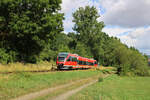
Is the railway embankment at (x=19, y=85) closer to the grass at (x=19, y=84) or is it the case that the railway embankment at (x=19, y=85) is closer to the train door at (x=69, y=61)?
the grass at (x=19, y=84)

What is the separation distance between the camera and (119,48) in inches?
2021

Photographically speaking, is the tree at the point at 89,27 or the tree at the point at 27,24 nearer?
the tree at the point at 27,24

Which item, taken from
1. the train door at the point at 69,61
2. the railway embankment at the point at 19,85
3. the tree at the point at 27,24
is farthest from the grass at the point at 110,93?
the tree at the point at 27,24

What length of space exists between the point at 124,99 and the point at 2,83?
415 inches

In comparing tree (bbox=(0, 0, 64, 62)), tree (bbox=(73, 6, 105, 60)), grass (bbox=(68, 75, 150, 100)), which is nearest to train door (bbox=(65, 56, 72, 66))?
tree (bbox=(0, 0, 64, 62))

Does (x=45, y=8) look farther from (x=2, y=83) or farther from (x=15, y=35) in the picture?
(x=2, y=83)

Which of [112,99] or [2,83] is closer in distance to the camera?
[2,83]

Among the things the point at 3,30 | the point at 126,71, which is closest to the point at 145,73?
the point at 126,71

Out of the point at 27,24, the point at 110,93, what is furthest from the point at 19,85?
the point at 27,24

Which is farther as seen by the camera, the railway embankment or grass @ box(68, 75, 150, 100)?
grass @ box(68, 75, 150, 100)

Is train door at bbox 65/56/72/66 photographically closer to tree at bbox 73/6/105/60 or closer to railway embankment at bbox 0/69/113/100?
railway embankment at bbox 0/69/113/100

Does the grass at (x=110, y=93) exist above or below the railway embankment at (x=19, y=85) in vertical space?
below

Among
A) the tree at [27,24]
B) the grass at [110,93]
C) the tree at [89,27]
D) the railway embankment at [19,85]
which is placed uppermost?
the tree at [89,27]

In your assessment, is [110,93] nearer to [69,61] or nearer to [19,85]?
[19,85]
